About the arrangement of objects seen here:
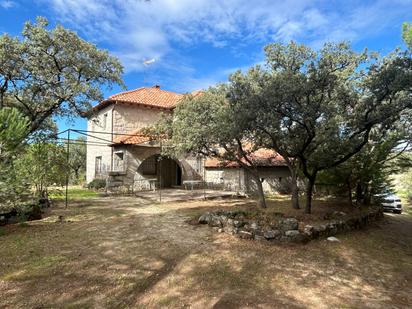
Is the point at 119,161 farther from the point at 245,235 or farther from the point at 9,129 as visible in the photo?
the point at 245,235

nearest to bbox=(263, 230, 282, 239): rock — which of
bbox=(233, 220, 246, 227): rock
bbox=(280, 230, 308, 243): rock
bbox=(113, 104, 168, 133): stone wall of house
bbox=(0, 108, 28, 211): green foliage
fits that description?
bbox=(280, 230, 308, 243): rock

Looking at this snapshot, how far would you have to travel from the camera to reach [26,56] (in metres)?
12.1

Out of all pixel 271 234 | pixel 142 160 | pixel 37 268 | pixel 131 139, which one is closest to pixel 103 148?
pixel 131 139

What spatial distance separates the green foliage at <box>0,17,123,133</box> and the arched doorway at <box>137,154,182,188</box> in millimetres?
7484

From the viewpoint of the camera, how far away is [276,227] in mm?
7652

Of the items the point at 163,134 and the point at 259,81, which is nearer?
the point at 259,81

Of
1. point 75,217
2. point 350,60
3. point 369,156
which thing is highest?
point 350,60

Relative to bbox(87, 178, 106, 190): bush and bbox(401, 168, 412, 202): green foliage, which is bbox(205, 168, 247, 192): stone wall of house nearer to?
bbox(87, 178, 106, 190): bush

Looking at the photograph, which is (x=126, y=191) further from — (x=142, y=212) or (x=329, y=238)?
(x=329, y=238)

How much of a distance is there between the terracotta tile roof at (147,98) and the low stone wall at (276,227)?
46.7 feet

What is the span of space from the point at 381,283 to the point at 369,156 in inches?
316

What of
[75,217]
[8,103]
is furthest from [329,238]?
[8,103]

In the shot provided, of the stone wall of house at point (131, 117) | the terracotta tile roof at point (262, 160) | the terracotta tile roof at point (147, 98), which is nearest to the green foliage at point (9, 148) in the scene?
the terracotta tile roof at point (262, 160)

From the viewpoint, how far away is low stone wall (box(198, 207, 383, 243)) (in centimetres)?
738
